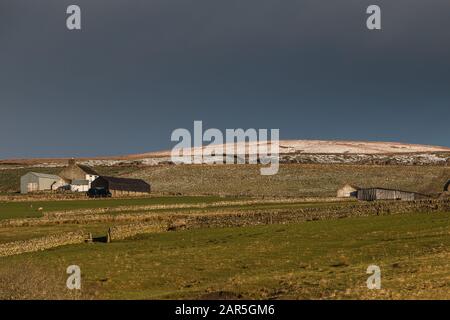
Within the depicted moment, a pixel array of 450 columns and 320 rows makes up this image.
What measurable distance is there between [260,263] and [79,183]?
410ft

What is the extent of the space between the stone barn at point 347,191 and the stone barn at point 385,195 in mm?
6827

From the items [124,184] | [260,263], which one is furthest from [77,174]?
[260,263]

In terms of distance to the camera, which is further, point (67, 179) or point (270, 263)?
point (67, 179)

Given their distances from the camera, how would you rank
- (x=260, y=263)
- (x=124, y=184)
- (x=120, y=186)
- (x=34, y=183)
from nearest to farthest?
(x=260, y=263) → (x=120, y=186) → (x=124, y=184) → (x=34, y=183)

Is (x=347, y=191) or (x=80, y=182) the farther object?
(x=80, y=182)

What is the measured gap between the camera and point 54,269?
124 ft

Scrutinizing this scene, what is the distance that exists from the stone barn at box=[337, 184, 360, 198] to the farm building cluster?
4429cm

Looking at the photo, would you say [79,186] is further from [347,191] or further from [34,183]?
[347,191]

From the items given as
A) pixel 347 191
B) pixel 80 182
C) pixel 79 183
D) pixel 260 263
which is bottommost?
pixel 347 191

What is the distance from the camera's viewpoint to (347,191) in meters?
132

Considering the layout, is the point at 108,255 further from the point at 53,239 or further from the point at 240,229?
the point at 240,229
